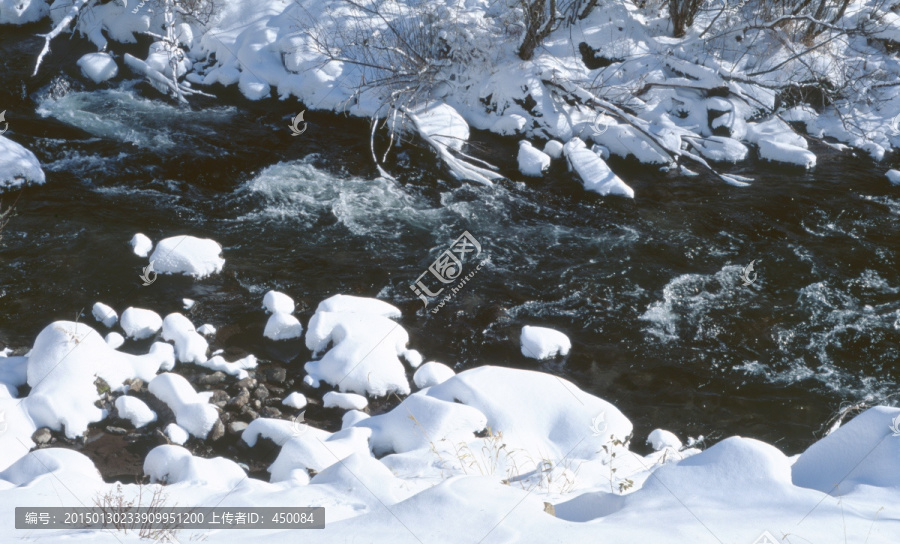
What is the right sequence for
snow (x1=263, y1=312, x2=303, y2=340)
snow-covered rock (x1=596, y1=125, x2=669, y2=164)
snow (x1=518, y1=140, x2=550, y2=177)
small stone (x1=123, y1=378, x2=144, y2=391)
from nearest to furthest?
small stone (x1=123, y1=378, x2=144, y2=391)
snow (x1=263, y1=312, x2=303, y2=340)
snow (x1=518, y1=140, x2=550, y2=177)
snow-covered rock (x1=596, y1=125, x2=669, y2=164)

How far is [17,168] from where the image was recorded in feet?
25.1

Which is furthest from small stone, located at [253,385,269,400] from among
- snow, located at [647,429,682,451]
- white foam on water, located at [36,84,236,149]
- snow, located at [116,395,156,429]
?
white foam on water, located at [36,84,236,149]

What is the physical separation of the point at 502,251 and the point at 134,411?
379 centimetres

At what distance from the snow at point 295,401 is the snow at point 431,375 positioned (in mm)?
879

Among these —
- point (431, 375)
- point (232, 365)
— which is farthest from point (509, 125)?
point (232, 365)

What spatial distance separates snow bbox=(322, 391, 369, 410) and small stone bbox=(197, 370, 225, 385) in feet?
2.78

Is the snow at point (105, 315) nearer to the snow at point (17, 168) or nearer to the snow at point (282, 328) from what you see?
the snow at point (282, 328)

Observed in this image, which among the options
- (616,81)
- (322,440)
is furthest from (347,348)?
(616,81)

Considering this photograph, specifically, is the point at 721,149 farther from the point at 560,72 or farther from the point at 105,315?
the point at 105,315

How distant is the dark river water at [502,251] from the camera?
5.93 m

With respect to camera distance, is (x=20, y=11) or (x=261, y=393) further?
(x=20, y=11)

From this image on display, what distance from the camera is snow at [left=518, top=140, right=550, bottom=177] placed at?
8.65m

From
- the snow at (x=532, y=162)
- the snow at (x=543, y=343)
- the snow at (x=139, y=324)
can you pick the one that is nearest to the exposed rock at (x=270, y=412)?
the snow at (x=139, y=324)

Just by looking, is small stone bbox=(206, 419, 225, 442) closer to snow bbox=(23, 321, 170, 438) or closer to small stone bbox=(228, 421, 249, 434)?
small stone bbox=(228, 421, 249, 434)
